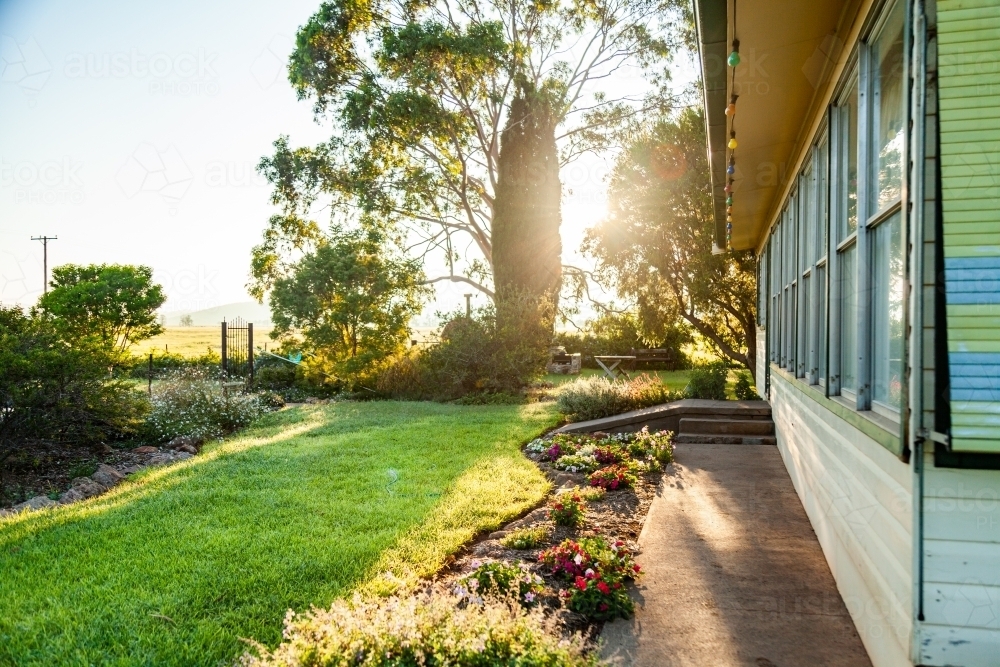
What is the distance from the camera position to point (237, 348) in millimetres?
18641

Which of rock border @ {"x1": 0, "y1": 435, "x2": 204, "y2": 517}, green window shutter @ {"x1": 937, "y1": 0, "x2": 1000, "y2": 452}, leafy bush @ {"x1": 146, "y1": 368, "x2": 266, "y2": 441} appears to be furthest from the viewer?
leafy bush @ {"x1": 146, "y1": 368, "x2": 266, "y2": 441}

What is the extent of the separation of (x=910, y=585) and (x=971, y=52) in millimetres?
1758

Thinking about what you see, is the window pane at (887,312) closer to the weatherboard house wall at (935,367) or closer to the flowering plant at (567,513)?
the weatherboard house wall at (935,367)

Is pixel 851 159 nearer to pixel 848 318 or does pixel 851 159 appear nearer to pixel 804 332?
pixel 848 318

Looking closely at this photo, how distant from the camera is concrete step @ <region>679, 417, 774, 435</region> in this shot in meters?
8.86

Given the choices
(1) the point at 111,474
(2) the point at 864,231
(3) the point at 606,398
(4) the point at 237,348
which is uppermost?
(2) the point at 864,231

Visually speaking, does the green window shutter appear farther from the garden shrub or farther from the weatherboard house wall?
the garden shrub

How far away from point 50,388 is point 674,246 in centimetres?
1568

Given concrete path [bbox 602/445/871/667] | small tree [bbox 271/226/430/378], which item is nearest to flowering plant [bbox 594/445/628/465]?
concrete path [bbox 602/445/871/667]

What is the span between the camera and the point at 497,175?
2131 centimetres

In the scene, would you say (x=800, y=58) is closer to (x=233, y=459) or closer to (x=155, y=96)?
(x=233, y=459)

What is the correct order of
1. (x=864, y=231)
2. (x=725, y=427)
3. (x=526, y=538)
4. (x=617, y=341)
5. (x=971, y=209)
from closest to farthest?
(x=971, y=209), (x=864, y=231), (x=526, y=538), (x=725, y=427), (x=617, y=341)

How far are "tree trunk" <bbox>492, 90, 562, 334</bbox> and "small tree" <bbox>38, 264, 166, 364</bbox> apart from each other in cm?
2193

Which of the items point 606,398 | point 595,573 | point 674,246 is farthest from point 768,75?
point 674,246
